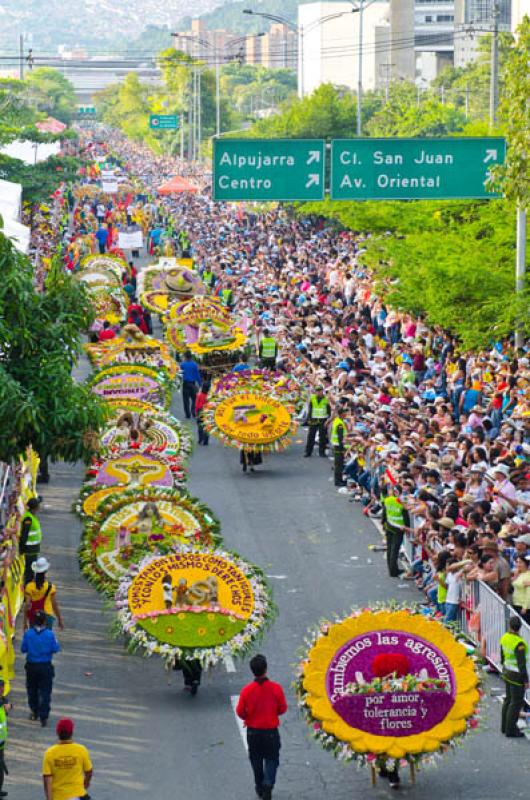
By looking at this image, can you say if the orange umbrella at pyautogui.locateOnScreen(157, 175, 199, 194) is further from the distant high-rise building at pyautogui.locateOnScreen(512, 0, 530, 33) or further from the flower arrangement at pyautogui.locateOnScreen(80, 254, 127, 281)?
the flower arrangement at pyautogui.locateOnScreen(80, 254, 127, 281)

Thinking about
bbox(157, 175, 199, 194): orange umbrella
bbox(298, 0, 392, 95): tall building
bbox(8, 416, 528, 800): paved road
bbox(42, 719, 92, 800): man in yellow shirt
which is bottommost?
bbox(8, 416, 528, 800): paved road

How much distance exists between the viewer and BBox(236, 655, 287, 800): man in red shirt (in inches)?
521

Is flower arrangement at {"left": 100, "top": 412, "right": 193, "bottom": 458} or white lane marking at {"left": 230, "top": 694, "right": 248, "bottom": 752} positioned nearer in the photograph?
white lane marking at {"left": 230, "top": 694, "right": 248, "bottom": 752}

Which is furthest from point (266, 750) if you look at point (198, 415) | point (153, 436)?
point (198, 415)

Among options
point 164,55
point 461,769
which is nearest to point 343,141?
point 461,769

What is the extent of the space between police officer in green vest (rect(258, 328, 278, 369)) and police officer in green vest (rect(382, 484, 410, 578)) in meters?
14.1

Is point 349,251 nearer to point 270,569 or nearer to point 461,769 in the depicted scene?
point 270,569

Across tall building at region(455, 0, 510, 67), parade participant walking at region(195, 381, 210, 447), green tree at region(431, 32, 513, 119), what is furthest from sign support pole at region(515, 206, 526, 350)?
tall building at region(455, 0, 510, 67)

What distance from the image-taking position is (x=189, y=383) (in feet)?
102

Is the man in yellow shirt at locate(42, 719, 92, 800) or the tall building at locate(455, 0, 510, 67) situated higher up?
the tall building at locate(455, 0, 510, 67)

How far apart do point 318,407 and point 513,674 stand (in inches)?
527

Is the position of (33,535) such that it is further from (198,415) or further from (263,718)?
(198,415)

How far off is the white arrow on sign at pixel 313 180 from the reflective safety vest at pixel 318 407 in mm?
4686

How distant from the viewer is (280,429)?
86.4ft
